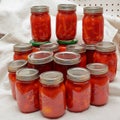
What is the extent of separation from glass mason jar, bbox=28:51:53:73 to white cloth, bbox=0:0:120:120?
108mm

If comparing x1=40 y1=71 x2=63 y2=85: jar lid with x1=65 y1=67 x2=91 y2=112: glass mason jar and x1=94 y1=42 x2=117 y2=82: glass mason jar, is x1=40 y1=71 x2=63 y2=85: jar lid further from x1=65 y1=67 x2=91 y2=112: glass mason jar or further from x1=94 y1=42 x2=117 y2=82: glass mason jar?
x1=94 y1=42 x2=117 y2=82: glass mason jar

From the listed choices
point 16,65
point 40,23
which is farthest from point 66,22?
point 16,65

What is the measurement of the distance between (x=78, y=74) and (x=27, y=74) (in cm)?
12

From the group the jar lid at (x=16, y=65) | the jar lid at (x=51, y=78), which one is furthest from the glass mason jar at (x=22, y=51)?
the jar lid at (x=51, y=78)

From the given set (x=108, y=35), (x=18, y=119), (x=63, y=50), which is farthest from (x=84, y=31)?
(x=18, y=119)

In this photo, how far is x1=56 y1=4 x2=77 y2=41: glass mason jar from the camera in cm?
73

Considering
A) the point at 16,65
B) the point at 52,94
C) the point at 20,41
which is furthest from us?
the point at 20,41

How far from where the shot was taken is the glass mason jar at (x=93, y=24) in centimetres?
72

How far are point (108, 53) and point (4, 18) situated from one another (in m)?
0.48

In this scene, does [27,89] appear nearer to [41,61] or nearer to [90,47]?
[41,61]

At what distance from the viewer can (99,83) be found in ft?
2.10

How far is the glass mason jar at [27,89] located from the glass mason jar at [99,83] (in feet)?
0.44

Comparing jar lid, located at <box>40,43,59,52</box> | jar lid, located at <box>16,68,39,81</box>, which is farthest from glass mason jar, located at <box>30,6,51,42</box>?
jar lid, located at <box>16,68,39,81</box>

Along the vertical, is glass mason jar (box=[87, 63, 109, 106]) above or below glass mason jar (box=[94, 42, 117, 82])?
below
